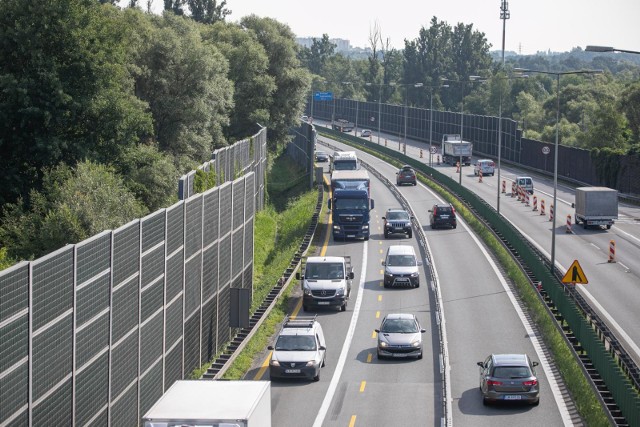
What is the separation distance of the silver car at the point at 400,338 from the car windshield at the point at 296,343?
366cm

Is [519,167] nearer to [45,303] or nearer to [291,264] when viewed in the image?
[291,264]

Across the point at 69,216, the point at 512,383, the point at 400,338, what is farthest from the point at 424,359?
the point at 69,216

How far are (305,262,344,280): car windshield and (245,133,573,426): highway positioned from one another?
1.68 metres

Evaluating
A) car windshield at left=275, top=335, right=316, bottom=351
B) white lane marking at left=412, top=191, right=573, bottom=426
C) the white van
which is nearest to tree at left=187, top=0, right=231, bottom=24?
the white van

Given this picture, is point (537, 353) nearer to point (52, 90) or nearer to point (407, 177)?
point (52, 90)

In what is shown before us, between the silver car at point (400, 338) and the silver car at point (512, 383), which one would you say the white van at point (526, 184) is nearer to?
the silver car at point (400, 338)

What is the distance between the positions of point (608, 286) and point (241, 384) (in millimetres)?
36934

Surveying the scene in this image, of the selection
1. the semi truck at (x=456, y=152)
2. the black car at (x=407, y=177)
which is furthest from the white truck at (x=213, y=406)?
the semi truck at (x=456, y=152)

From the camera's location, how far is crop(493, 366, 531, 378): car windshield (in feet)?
109

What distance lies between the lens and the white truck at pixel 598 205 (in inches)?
2911

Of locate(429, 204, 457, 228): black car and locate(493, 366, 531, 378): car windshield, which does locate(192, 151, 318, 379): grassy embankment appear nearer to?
locate(429, 204, 457, 228): black car

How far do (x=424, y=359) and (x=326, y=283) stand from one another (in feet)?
31.6

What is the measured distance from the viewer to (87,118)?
50.4 m

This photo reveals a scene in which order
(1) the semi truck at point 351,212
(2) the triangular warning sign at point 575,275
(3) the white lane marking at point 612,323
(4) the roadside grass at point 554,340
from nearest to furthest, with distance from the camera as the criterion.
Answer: (4) the roadside grass at point 554,340
(3) the white lane marking at point 612,323
(2) the triangular warning sign at point 575,275
(1) the semi truck at point 351,212
